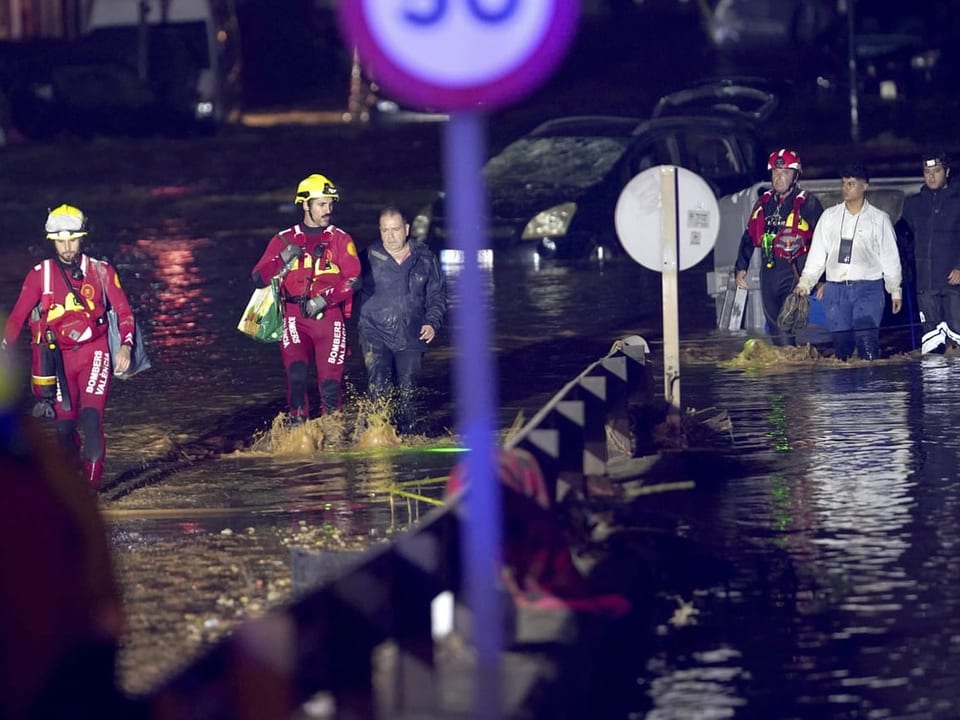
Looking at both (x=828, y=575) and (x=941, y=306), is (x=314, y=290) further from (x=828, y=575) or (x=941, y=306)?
(x=941, y=306)

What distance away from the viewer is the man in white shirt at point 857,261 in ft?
53.9

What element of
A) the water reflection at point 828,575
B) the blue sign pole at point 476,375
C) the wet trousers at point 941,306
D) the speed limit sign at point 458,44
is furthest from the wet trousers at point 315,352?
the speed limit sign at point 458,44

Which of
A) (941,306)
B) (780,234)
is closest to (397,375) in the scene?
(780,234)

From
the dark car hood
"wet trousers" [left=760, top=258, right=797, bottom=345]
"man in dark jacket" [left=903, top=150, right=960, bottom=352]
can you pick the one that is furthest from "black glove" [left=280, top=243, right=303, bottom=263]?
the dark car hood

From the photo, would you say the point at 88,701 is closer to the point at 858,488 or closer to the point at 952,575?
the point at 952,575

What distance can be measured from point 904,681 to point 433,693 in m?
1.91

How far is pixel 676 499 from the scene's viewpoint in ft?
36.7

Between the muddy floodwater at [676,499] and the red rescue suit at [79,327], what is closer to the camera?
the muddy floodwater at [676,499]

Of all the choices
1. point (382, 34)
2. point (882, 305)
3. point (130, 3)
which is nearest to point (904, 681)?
point (382, 34)

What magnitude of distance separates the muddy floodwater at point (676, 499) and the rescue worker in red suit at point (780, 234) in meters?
0.61

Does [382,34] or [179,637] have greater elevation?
[382,34]

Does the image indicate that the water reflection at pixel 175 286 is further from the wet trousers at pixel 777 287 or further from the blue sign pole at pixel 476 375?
the blue sign pole at pixel 476 375

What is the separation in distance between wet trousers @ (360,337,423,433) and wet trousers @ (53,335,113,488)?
2123mm

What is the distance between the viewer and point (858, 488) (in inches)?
448
